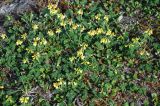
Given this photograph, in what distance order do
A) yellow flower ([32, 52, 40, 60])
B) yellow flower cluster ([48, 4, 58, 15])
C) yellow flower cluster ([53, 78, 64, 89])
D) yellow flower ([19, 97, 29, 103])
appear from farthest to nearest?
yellow flower cluster ([48, 4, 58, 15])
yellow flower ([32, 52, 40, 60])
yellow flower cluster ([53, 78, 64, 89])
yellow flower ([19, 97, 29, 103])

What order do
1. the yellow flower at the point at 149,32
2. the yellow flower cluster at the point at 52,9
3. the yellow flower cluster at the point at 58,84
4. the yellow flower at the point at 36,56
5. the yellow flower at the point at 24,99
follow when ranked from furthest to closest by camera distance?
the yellow flower cluster at the point at 52,9
the yellow flower at the point at 149,32
the yellow flower at the point at 36,56
the yellow flower cluster at the point at 58,84
the yellow flower at the point at 24,99

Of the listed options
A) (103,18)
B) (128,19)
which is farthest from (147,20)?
(103,18)

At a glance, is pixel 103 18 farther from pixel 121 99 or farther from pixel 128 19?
pixel 121 99

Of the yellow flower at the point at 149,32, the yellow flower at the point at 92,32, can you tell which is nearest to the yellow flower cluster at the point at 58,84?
the yellow flower at the point at 92,32

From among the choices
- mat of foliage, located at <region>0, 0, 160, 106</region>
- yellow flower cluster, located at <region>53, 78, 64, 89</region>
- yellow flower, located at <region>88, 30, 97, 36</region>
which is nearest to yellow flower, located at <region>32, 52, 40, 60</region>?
mat of foliage, located at <region>0, 0, 160, 106</region>

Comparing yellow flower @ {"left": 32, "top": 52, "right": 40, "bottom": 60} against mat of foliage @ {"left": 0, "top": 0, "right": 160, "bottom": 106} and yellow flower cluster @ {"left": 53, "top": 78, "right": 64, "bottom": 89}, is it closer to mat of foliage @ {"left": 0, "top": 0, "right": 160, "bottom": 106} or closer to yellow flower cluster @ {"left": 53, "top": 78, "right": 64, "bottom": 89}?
mat of foliage @ {"left": 0, "top": 0, "right": 160, "bottom": 106}

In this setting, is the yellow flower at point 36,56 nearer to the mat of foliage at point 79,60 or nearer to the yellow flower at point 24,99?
the mat of foliage at point 79,60

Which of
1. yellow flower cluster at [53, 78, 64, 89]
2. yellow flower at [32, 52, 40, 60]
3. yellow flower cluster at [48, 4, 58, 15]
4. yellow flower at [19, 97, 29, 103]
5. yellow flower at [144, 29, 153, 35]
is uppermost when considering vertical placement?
yellow flower cluster at [48, 4, 58, 15]

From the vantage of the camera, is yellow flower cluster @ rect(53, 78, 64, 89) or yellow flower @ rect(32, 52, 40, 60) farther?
yellow flower @ rect(32, 52, 40, 60)

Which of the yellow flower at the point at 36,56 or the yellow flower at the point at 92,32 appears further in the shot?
the yellow flower at the point at 92,32
